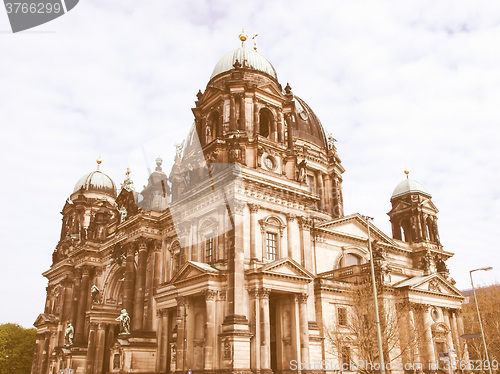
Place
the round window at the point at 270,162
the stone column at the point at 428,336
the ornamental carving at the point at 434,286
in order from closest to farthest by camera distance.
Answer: the round window at the point at 270,162
the stone column at the point at 428,336
the ornamental carving at the point at 434,286

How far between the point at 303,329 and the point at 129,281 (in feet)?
61.3

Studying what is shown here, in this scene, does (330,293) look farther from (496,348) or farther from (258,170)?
(496,348)

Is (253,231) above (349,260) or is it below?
below

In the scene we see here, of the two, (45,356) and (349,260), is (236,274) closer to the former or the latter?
(349,260)

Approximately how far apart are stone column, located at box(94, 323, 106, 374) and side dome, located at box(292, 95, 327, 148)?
102ft

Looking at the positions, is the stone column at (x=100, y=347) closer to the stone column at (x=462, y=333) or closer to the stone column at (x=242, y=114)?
the stone column at (x=242, y=114)

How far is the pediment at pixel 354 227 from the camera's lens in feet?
153

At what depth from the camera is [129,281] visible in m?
44.0

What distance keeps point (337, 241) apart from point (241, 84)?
18.6 metres

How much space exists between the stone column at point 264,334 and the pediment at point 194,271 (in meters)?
3.77

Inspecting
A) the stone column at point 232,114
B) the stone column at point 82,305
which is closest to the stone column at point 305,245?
the stone column at point 232,114

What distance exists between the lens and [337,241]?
46.8 m

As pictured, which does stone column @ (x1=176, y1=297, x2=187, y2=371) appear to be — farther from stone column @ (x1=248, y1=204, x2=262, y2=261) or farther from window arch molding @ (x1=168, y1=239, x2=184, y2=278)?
stone column @ (x1=248, y1=204, x2=262, y2=261)

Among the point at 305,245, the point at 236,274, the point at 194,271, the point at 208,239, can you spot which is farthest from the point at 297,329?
the point at 208,239
